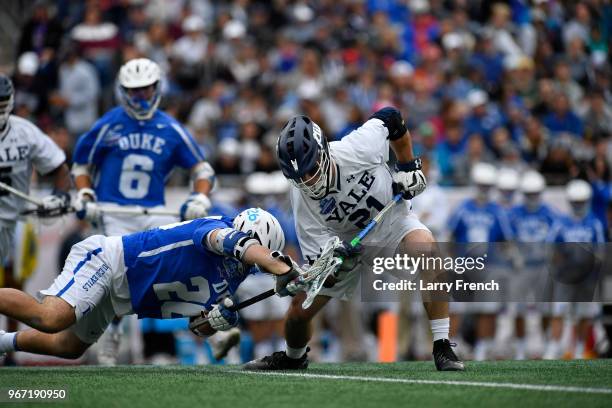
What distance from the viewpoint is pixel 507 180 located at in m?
13.2

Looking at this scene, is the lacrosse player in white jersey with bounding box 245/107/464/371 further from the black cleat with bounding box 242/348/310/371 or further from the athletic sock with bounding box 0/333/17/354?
the athletic sock with bounding box 0/333/17/354

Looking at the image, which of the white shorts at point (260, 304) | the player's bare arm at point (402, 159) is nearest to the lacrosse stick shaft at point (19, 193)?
the player's bare arm at point (402, 159)

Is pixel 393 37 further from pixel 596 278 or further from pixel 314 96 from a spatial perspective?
pixel 596 278

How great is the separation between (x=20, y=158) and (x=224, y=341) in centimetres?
217

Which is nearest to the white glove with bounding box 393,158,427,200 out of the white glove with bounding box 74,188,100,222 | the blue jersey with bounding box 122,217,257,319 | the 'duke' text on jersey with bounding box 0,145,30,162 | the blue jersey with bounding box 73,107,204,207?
the blue jersey with bounding box 122,217,257,319

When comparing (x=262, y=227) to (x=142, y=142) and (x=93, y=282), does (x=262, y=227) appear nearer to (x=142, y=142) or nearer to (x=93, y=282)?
(x=93, y=282)

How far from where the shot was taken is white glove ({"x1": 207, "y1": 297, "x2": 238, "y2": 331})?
668cm

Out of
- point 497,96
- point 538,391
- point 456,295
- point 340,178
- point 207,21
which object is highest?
point 207,21

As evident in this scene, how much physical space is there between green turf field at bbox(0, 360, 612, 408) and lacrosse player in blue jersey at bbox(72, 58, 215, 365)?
175 centimetres

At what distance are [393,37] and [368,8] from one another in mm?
1060

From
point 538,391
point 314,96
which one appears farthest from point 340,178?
point 314,96

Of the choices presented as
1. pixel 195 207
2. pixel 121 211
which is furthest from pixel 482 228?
pixel 121 211

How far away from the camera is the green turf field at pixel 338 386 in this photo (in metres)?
5.66

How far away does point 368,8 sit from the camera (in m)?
16.7
